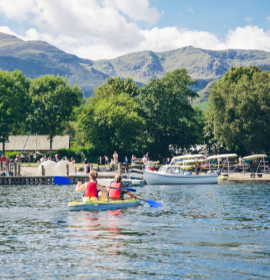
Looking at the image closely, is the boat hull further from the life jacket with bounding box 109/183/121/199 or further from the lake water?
the life jacket with bounding box 109/183/121/199

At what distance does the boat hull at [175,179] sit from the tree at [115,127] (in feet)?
88.1

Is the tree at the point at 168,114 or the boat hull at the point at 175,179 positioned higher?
the tree at the point at 168,114

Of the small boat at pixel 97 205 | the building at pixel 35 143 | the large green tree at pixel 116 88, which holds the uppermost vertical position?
the large green tree at pixel 116 88

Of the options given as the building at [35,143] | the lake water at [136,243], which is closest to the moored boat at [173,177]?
the lake water at [136,243]

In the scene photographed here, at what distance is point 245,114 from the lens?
5934cm

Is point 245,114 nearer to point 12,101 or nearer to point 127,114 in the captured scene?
point 127,114

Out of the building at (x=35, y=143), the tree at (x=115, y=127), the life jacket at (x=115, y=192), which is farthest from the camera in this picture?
the building at (x=35, y=143)

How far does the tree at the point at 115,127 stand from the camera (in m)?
71.6

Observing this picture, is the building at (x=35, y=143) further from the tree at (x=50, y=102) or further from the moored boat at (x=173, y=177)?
the moored boat at (x=173, y=177)

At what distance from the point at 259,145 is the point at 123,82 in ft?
135

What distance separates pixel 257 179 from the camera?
47031mm

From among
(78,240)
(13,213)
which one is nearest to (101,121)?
(13,213)

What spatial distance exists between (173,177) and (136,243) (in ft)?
101

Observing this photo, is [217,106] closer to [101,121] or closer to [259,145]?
[259,145]
